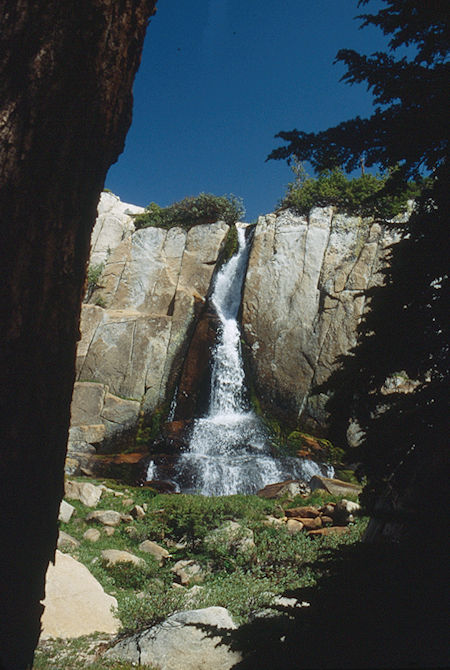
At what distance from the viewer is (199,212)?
2170 cm

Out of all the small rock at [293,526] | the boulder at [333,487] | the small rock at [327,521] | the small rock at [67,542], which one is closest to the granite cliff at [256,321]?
the boulder at [333,487]

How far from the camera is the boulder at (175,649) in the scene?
3.42m

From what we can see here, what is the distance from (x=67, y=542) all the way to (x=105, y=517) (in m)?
1.57

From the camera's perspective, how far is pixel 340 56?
12.3 feet

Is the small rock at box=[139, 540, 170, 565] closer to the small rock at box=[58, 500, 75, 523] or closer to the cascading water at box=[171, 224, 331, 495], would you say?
the small rock at box=[58, 500, 75, 523]

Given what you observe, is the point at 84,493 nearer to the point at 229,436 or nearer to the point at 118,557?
the point at 118,557

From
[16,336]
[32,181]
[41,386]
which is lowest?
[41,386]

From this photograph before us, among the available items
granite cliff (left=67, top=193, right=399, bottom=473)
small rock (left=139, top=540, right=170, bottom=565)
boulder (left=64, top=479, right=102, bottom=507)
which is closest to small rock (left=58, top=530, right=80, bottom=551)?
small rock (left=139, top=540, right=170, bottom=565)

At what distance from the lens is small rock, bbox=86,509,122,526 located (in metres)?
7.52

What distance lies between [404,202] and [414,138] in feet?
55.6

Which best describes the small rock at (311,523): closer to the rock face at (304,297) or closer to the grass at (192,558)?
the grass at (192,558)

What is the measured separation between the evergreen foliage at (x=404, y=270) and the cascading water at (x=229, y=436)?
984 centimetres

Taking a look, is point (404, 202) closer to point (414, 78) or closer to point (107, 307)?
point (107, 307)

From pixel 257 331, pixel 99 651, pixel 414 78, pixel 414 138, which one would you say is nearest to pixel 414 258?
pixel 414 138
